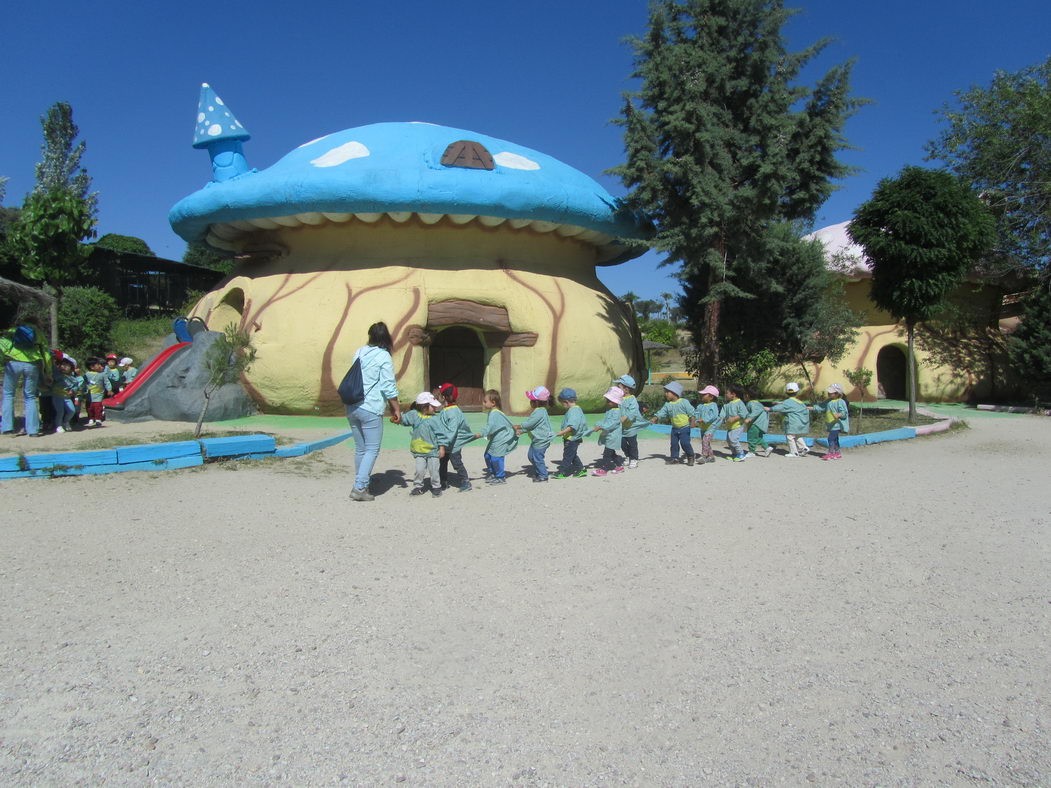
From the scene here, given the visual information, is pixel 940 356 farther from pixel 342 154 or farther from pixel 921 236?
pixel 342 154

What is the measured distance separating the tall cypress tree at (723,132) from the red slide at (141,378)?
8.03 meters

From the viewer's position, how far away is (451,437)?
603cm

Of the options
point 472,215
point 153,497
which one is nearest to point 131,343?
point 472,215

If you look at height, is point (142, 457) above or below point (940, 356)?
below

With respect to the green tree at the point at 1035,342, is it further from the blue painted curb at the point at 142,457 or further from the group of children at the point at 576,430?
the blue painted curb at the point at 142,457

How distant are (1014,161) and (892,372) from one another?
5.40 m

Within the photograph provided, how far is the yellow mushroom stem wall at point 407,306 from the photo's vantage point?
1080cm

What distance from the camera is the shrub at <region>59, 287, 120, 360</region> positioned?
17.3m

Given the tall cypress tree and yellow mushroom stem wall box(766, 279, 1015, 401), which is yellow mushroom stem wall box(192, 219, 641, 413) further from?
yellow mushroom stem wall box(766, 279, 1015, 401)

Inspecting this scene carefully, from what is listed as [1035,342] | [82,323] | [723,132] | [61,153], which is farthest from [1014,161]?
[61,153]

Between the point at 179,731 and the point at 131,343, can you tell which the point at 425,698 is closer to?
the point at 179,731

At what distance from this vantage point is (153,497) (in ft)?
17.5

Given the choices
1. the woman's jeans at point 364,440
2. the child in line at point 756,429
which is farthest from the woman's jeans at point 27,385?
the child in line at point 756,429

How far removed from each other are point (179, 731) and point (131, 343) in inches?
754
